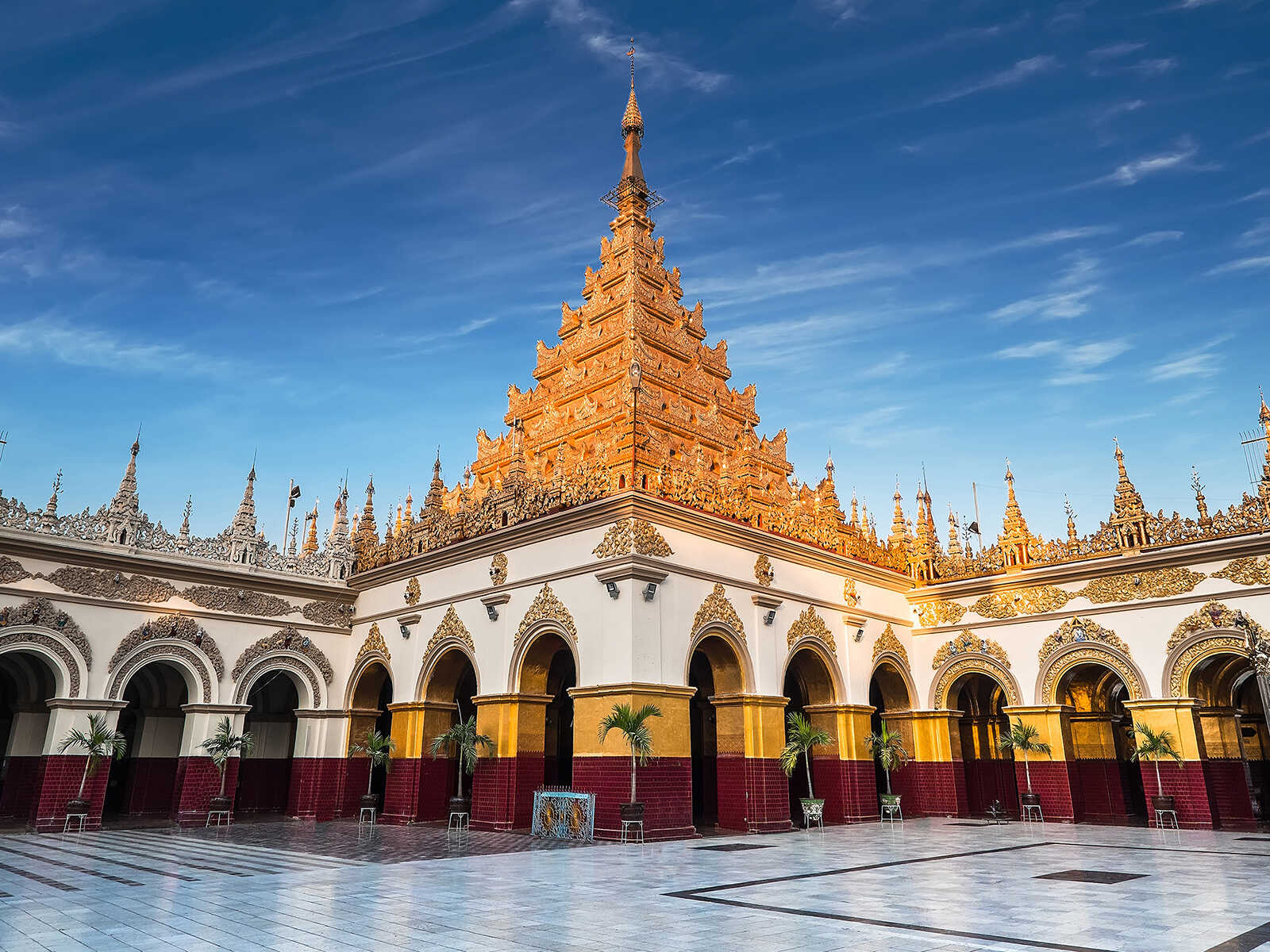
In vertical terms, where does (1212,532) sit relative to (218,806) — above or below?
above

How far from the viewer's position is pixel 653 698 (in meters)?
15.5

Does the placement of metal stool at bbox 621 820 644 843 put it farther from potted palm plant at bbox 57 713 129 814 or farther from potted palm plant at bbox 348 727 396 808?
potted palm plant at bbox 57 713 129 814

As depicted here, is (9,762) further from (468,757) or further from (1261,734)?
(1261,734)

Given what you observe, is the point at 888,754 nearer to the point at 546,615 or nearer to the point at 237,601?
the point at 546,615

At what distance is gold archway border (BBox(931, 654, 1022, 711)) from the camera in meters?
20.6

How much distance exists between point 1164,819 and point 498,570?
547 inches

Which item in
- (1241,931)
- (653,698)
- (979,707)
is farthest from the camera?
(979,707)

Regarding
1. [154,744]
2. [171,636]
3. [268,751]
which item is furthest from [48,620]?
[268,751]

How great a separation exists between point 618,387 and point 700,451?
4322 mm

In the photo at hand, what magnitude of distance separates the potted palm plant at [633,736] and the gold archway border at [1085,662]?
32.2 ft

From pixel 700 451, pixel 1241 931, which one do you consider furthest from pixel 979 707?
pixel 1241 931

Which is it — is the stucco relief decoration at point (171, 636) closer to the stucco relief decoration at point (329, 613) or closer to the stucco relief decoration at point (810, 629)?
the stucco relief decoration at point (329, 613)

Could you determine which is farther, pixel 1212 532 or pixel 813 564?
pixel 813 564

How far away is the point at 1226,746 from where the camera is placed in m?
19.0
